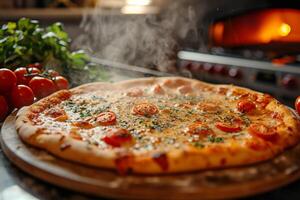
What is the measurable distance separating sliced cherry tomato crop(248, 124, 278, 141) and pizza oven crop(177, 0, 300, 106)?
167 cm

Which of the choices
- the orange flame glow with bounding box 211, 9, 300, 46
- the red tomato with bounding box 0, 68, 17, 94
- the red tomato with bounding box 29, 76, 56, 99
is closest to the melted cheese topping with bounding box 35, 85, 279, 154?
the red tomato with bounding box 29, 76, 56, 99

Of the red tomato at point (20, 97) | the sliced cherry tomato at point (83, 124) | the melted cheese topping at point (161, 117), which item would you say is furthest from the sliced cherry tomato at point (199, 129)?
the red tomato at point (20, 97)

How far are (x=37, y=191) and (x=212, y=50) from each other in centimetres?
310

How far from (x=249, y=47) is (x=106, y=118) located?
2641mm

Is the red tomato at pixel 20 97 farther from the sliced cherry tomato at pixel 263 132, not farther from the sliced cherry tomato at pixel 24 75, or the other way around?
the sliced cherry tomato at pixel 263 132

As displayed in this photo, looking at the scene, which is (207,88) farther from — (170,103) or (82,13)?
(82,13)

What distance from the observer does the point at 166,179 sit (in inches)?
43.9

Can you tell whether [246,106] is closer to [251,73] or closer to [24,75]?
[24,75]

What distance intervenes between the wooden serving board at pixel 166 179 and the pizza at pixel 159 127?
0.03m

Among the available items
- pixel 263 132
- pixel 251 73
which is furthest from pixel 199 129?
pixel 251 73

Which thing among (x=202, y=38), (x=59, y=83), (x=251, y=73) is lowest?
(x=251, y=73)

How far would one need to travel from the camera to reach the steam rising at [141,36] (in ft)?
10.7

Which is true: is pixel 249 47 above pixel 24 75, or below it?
below

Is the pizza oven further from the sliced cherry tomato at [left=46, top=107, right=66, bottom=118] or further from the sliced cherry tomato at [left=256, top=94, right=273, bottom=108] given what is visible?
the sliced cherry tomato at [left=46, top=107, right=66, bottom=118]
